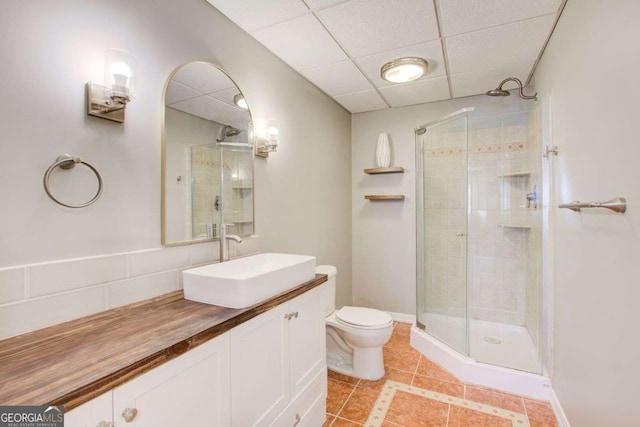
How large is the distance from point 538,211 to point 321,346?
6.36ft

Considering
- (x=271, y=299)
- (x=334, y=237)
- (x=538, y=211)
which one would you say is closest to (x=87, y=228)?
(x=271, y=299)

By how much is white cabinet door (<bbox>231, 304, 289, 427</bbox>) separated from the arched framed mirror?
595mm

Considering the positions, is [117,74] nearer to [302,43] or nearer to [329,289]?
[302,43]

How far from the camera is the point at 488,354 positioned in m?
2.40

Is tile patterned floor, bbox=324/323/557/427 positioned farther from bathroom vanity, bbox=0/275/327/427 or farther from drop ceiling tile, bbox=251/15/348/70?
drop ceiling tile, bbox=251/15/348/70

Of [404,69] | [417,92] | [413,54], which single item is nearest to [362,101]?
[417,92]

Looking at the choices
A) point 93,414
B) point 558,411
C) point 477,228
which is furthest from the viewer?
point 477,228

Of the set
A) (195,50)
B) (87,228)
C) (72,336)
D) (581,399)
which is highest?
(195,50)

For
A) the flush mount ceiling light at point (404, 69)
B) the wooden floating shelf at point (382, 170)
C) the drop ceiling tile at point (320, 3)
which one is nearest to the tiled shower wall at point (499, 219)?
the wooden floating shelf at point (382, 170)

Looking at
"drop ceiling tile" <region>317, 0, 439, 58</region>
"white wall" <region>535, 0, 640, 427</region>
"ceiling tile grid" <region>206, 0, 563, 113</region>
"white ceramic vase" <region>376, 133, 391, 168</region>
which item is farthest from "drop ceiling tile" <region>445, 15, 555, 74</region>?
"white ceramic vase" <region>376, 133, 391, 168</region>

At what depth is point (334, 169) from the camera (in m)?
3.19

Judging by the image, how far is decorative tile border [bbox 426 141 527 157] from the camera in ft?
9.22

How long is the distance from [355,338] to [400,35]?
6.92 ft

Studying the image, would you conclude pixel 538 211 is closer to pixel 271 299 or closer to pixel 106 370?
pixel 271 299
